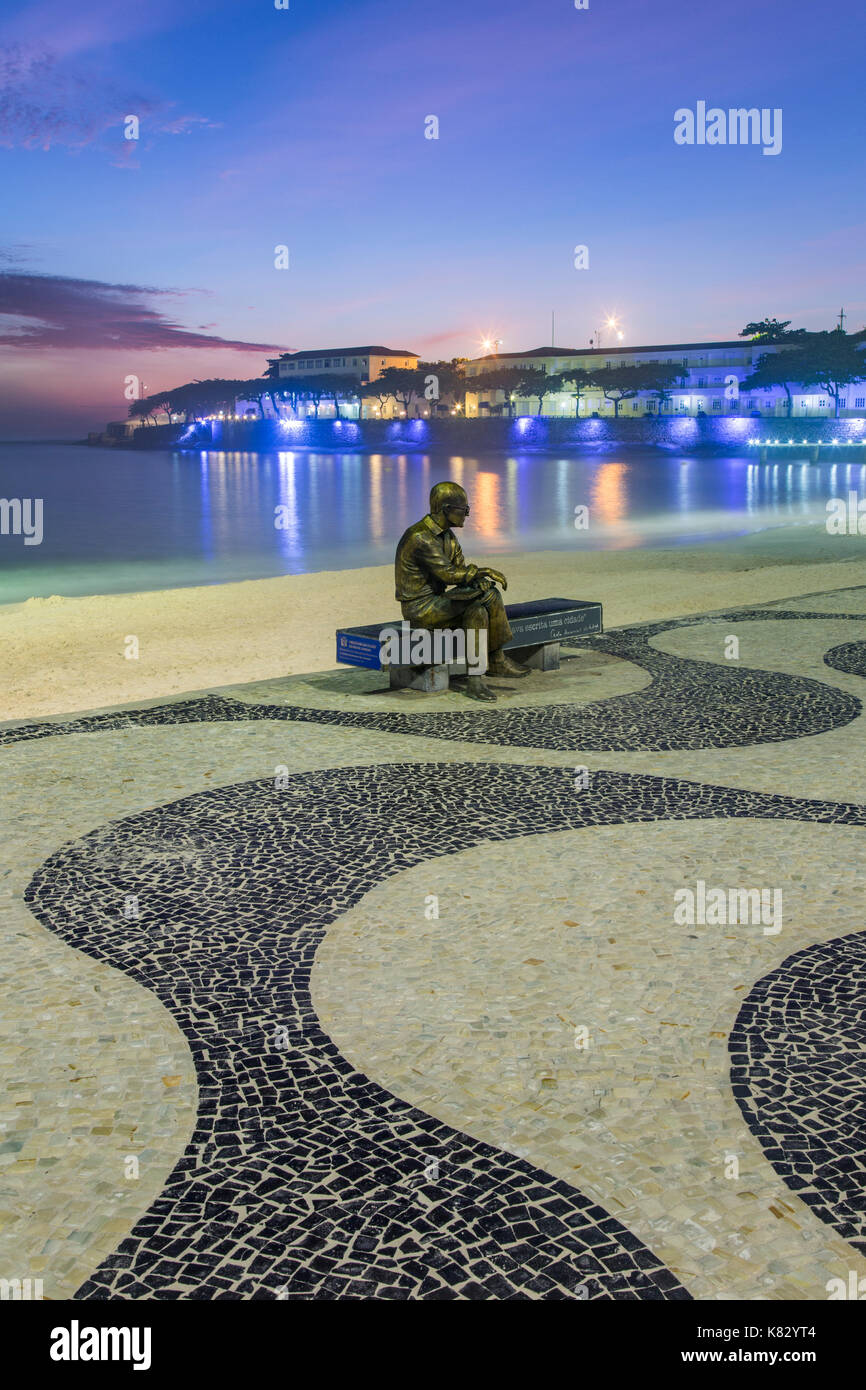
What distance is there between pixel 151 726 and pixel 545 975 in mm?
5243

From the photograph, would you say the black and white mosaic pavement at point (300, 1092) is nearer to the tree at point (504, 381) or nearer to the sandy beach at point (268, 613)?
the sandy beach at point (268, 613)

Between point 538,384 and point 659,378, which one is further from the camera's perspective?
point 538,384

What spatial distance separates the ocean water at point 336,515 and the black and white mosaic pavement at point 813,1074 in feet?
75.9

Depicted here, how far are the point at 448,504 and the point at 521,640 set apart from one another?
170 cm

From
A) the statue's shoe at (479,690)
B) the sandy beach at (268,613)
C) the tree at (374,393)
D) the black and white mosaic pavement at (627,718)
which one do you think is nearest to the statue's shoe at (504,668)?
the statue's shoe at (479,690)

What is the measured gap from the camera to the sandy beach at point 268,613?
12594mm

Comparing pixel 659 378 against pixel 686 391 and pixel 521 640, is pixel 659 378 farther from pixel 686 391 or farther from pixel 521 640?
pixel 521 640

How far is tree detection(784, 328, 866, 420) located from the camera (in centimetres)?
9375

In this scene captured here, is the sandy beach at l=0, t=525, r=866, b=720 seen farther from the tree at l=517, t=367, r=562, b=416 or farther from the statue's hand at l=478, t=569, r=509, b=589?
the tree at l=517, t=367, r=562, b=416

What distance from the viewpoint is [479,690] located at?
9.94 metres

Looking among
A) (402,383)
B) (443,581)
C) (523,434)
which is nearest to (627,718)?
(443,581)

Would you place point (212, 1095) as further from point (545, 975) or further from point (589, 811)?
point (589, 811)

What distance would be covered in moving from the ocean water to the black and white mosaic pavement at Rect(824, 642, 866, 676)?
1781 centimetres

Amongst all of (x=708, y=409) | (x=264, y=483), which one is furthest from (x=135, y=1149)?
(x=708, y=409)
